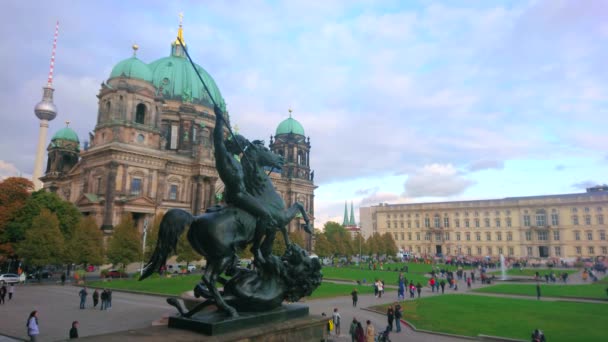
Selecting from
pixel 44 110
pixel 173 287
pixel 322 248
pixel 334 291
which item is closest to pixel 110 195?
pixel 173 287

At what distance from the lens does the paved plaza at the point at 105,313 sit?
54.3 ft

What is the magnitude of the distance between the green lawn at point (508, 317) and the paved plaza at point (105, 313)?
1.64m

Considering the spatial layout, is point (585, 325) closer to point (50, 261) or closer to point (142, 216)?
point (50, 261)

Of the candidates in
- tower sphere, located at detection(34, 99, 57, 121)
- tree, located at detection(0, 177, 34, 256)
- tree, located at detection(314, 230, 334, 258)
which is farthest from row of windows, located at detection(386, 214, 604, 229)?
tower sphere, located at detection(34, 99, 57, 121)

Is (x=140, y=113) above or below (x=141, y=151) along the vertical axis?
above

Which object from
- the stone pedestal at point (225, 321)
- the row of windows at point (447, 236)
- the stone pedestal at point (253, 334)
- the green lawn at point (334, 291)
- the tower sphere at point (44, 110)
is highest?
the tower sphere at point (44, 110)

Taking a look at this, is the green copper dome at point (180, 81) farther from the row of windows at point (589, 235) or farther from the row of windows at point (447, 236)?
the row of windows at point (589, 235)

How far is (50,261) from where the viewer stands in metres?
38.6

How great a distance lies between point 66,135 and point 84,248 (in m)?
50.1

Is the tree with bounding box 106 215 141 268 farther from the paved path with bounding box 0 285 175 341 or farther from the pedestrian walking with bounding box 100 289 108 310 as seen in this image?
the pedestrian walking with bounding box 100 289 108 310

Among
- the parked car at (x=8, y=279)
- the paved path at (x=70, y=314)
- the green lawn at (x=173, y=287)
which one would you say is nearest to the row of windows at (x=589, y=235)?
the green lawn at (x=173, y=287)

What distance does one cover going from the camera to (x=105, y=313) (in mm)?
21234

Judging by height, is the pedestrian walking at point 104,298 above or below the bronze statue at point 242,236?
below

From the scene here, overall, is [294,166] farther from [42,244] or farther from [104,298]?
[104,298]
